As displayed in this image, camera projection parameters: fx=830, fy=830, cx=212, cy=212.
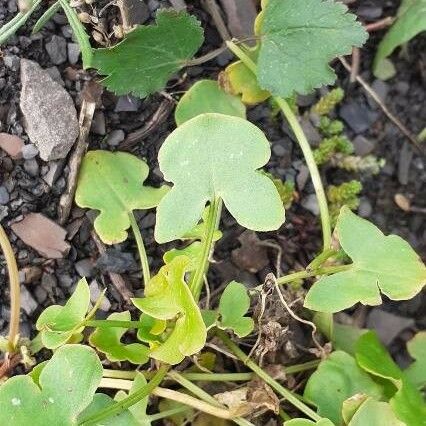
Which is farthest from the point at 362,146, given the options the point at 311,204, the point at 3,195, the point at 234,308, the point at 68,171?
the point at 3,195

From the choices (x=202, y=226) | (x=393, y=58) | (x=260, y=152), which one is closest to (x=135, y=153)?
(x=202, y=226)

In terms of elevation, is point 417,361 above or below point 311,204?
below

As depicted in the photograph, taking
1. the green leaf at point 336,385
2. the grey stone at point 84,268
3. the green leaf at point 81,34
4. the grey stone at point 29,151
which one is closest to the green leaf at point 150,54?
the green leaf at point 81,34

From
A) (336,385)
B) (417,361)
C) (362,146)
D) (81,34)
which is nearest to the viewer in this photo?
(81,34)

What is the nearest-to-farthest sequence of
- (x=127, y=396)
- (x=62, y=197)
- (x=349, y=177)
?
(x=127, y=396)
(x=62, y=197)
(x=349, y=177)

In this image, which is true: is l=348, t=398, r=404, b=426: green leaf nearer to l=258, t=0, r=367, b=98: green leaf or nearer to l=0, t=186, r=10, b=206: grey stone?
l=258, t=0, r=367, b=98: green leaf

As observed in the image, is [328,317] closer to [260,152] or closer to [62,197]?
[260,152]

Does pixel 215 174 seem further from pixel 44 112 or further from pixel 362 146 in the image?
pixel 362 146
